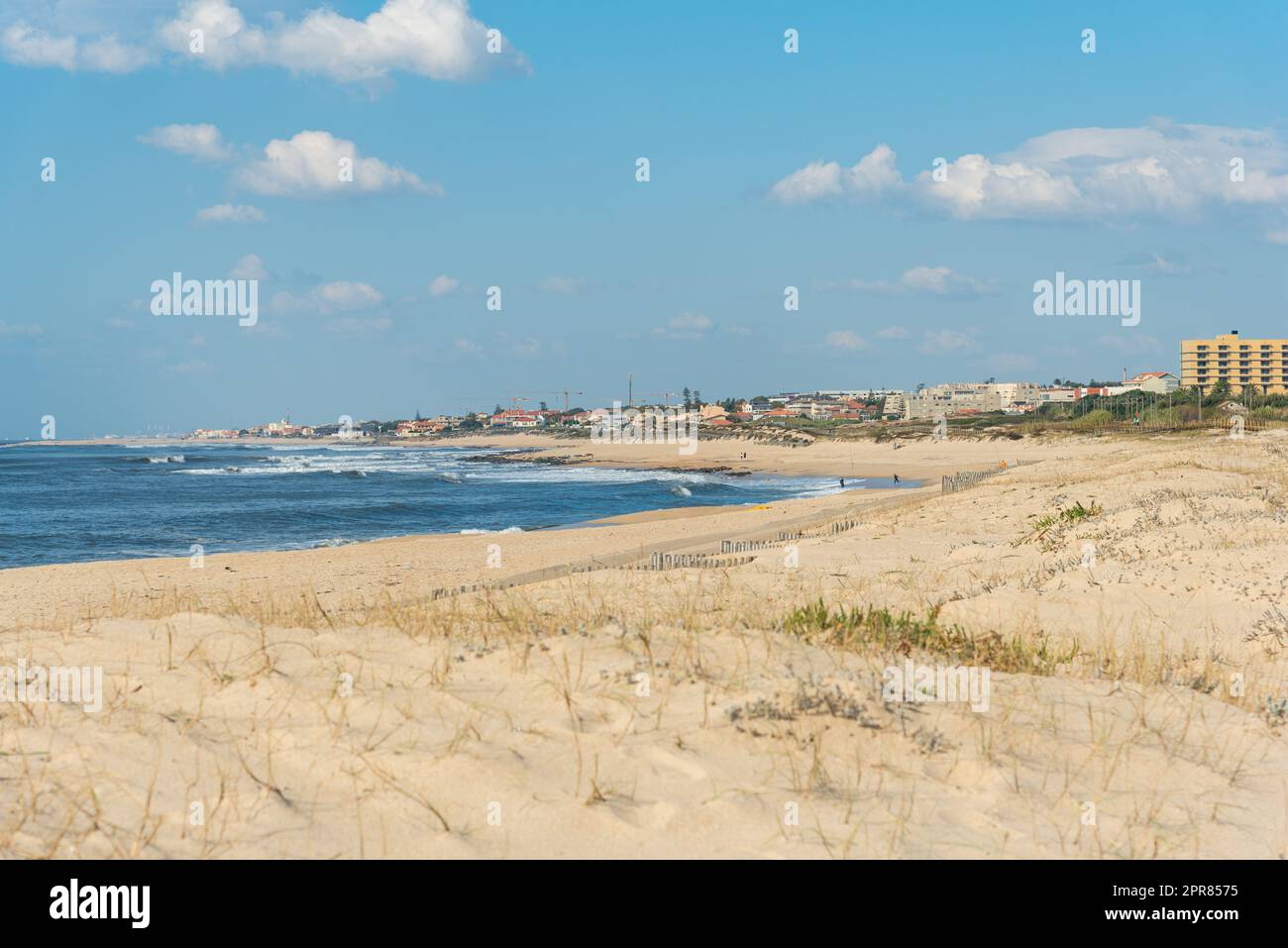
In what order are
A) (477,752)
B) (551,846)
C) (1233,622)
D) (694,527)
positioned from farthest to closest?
(694,527), (1233,622), (477,752), (551,846)

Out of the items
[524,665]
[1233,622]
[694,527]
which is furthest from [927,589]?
[694,527]

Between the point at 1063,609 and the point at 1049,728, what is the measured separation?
14.7 ft

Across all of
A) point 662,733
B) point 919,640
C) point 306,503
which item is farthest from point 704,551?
point 306,503

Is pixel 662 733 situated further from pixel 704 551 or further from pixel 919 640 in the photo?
pixel 704 551

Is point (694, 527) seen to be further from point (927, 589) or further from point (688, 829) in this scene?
point (688, 829)

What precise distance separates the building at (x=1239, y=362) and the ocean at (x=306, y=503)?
12432 centimetres

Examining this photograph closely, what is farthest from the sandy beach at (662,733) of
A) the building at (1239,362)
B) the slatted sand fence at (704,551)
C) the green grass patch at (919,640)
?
the building at (1239,362)

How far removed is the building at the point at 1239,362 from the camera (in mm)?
152250

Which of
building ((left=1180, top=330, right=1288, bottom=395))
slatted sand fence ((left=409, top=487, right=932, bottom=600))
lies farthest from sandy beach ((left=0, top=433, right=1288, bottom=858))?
building ((left=1180, top=330, right=1288, bottom=395))

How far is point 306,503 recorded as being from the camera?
46125mm

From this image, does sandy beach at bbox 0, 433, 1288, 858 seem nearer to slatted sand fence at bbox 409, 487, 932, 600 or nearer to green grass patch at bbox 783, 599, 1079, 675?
green grass patch at bbox 783, 599, 1079, 675

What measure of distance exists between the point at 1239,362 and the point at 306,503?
157 metres

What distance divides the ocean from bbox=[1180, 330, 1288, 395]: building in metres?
124
